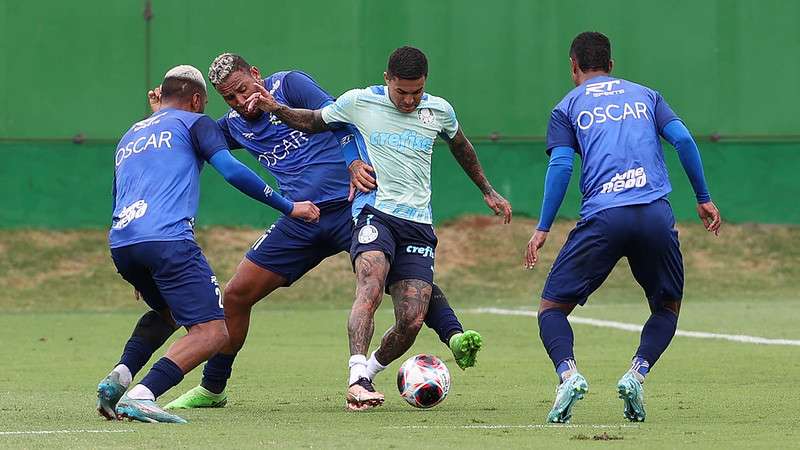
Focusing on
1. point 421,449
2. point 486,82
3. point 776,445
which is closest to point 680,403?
point 776,445

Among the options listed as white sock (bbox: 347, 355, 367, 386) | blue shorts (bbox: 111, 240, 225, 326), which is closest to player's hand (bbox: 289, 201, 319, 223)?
blue shorts (bbox: 111, 240, 225, 326)

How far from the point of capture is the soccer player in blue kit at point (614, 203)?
916 centimetres

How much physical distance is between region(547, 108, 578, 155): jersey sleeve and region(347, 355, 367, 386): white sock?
166 cm

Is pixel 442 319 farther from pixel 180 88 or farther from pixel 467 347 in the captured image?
pixel 180 88

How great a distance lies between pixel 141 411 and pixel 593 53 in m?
3.32

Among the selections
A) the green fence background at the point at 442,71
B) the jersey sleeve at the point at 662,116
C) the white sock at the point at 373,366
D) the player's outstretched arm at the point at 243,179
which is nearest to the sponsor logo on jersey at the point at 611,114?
the jersey sleeve at the point at 662,116

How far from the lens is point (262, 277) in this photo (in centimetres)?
1075

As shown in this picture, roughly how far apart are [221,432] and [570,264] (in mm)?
2206

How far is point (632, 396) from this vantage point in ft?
29.2

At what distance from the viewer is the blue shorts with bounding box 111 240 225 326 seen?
Answer: 30.0 feet

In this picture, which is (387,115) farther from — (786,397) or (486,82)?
(486,82)

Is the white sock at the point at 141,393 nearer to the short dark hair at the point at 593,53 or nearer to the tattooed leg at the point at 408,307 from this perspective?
the tattooed leg at the point at 408,307

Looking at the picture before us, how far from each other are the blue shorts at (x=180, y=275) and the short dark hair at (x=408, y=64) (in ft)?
5.88

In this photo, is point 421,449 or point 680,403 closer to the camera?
point 421,449
